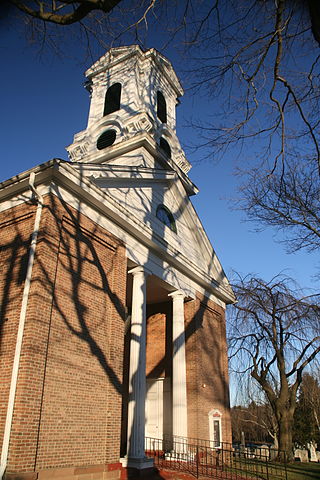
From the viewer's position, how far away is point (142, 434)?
11.3 meters

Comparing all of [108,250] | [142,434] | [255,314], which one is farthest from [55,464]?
[255,314]

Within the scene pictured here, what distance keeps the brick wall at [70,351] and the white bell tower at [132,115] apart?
28.1 ft

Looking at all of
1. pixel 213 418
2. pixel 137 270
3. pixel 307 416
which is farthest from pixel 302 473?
pixel 307 416

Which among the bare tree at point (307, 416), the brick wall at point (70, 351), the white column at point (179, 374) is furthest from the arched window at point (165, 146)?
the bare tree at point (307, 416)

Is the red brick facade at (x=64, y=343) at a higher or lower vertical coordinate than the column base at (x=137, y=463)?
higher

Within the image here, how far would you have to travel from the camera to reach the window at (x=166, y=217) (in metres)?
15.9

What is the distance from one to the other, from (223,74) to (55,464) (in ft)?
27.6

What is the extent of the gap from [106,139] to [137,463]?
1701 cm

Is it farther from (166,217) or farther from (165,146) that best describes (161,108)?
(166,217)

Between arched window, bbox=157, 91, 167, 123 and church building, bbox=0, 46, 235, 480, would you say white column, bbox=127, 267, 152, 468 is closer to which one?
church building, bbox=0, 46, 235, 480

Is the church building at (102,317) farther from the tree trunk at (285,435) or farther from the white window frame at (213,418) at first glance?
the tree trunk at (285,435)

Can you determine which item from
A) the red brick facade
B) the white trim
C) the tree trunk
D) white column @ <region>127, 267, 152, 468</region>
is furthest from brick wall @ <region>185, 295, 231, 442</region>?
the white trim

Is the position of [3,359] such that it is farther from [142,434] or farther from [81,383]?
[142,434]

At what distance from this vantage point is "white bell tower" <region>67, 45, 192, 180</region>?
1962 cm
